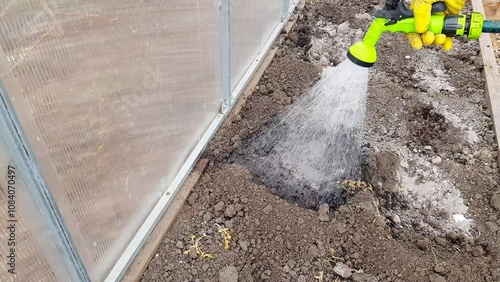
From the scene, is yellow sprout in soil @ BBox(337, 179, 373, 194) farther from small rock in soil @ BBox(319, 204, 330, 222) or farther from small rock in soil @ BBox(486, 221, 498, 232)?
small rock in soil @ BBox(486, 221, 498, 232)

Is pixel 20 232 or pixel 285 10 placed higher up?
pixel 20 232

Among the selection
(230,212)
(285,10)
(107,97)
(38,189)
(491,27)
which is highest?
(491,27)

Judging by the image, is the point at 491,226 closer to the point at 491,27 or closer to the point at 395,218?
the point at 395,218

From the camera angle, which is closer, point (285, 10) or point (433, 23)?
point (433, 23)

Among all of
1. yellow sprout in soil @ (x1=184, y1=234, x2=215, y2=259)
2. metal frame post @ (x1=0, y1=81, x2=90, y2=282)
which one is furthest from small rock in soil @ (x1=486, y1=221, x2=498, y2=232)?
metal frame post @ (x1=0, y1=81, x2=90, y2=282)

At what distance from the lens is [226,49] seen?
325 cm

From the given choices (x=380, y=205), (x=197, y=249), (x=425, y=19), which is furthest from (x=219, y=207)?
(x=425, y=19)

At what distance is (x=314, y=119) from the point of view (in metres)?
3.57

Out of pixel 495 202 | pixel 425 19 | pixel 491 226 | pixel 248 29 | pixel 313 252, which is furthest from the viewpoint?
pixel 248 29

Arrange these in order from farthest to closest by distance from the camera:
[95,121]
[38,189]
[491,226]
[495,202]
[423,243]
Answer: [495,202]
[491,226]
[423,243]
[95,121]
[38,189]

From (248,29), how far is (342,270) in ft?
6.74

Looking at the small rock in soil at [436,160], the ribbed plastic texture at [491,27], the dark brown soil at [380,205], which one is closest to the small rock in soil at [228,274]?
the dark brown soil at [380,205]

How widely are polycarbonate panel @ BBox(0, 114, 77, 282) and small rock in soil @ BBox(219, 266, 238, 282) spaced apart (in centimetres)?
86

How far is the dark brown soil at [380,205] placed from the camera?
2.54 metres
